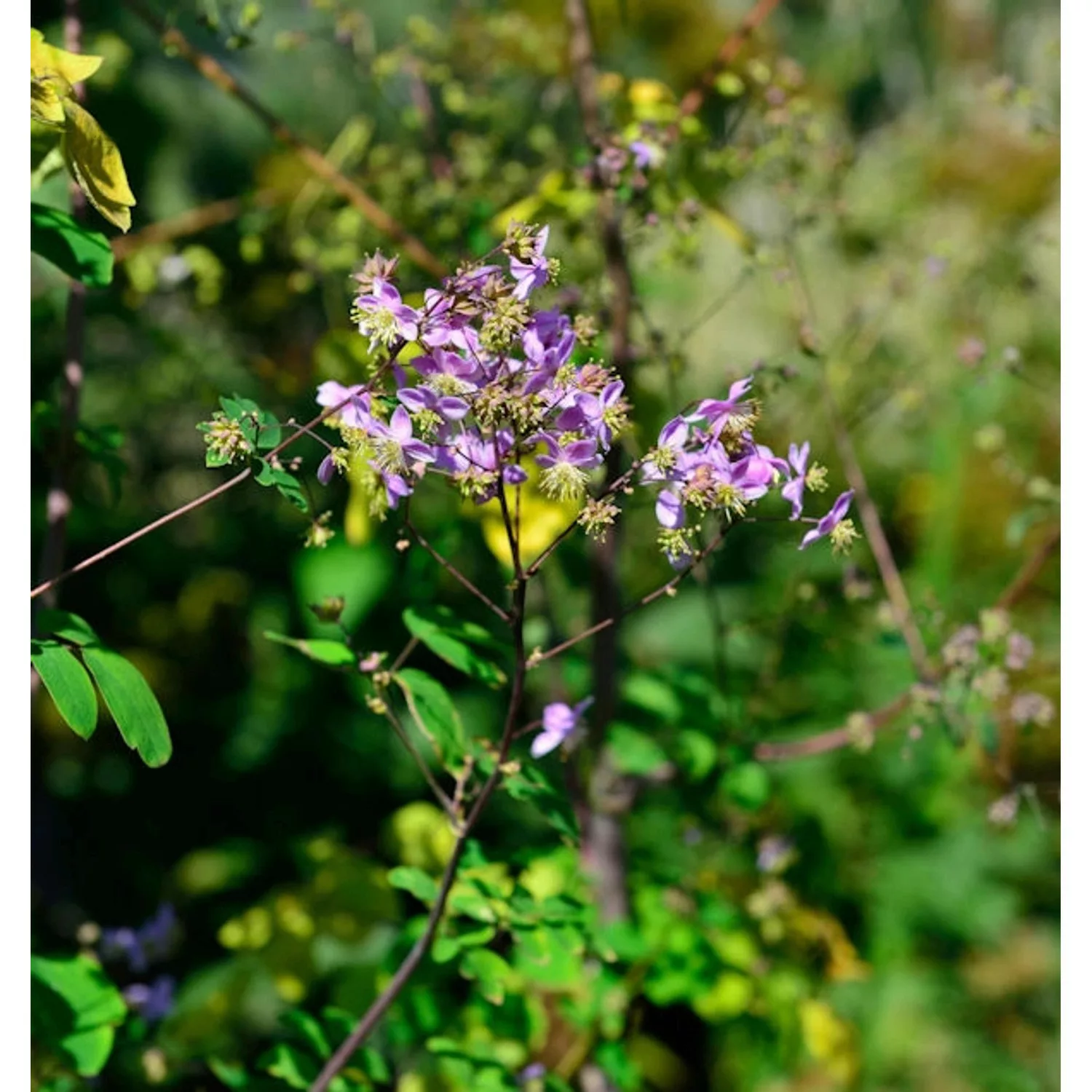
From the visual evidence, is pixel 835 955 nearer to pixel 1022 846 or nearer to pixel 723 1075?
pixel 723 1075

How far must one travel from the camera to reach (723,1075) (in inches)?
84.4

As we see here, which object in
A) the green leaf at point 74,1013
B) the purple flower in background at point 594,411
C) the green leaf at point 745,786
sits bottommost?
the green leaf at point 74,1013

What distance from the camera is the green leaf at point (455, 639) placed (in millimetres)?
925

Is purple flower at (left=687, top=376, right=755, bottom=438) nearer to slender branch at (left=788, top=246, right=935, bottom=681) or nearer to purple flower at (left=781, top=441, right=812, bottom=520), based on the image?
purple flower at (left=781, top=441, right=812, bottom=520)

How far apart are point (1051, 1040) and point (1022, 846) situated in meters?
0.36

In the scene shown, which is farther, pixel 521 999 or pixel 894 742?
pixel 894 742

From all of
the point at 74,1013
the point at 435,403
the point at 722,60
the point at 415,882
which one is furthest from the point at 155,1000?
the point at 722,60

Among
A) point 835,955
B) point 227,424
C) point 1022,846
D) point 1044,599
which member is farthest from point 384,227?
point 1044,599

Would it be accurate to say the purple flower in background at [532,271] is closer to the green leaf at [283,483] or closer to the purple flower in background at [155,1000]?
the green leaf at [283,483]

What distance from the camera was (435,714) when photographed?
0.89 m

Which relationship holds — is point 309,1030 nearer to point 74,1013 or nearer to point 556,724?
point 74,1013

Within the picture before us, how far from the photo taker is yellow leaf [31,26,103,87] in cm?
83

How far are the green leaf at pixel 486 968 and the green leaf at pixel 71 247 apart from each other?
0.60 m

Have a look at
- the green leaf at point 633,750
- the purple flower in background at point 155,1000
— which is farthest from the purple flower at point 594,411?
the purple flower in background at point 155,1000
